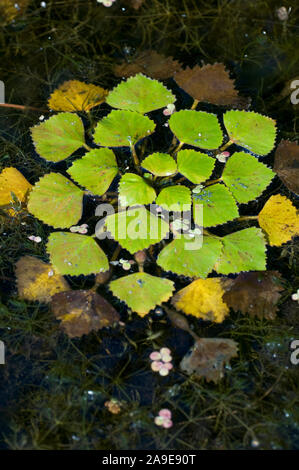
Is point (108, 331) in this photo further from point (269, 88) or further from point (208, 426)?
point (269, 88)

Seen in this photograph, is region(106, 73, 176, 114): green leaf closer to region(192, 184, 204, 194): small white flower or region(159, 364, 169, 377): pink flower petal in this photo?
region(192, 184, 204, 194): small white flower

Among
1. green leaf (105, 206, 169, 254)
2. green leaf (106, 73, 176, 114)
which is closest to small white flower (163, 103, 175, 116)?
green leaf (106, 73, 176, 114)

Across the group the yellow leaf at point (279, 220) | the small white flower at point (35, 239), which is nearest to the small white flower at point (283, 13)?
the yellow leaf at point (279, 220)

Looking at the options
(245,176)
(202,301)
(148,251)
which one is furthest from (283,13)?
(202,301)

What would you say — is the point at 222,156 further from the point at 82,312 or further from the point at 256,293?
the point at 82,312

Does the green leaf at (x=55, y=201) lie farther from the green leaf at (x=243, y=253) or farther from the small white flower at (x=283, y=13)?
the small white flower at (x=283, y=13)
